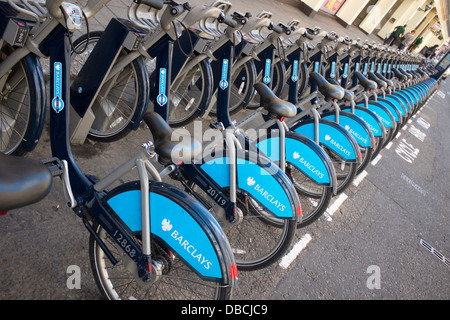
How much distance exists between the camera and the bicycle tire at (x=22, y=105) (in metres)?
2.17

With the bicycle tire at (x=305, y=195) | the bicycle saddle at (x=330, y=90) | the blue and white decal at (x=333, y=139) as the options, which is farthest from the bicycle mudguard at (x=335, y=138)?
the bicycle tire at (x=305, y=195)

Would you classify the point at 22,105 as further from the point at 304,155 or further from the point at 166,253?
the point at 304,155

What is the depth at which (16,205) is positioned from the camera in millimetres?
1171

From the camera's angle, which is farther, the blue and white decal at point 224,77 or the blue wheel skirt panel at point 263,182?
the blue and white decal at point 224,77

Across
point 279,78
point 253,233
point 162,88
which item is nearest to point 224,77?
point 162,88

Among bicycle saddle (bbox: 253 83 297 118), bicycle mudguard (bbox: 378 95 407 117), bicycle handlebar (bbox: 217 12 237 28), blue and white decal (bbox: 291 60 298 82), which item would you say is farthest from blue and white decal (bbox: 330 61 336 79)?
bicycle saddle (bbox: 253 83 297 118)

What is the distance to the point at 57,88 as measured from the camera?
214 centimetres

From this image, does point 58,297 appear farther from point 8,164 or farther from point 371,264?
point 371,264

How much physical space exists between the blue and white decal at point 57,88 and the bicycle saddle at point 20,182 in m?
0.96

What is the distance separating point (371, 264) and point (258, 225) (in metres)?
1.29

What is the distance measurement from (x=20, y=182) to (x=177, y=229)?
2.52ft

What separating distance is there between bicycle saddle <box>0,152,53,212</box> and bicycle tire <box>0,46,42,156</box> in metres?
1.06

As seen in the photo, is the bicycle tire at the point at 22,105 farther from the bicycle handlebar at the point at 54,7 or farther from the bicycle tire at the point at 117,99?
the bicycle tire at the point at 117,99

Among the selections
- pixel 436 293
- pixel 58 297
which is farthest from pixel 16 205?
pixel 436 293
